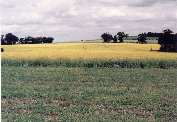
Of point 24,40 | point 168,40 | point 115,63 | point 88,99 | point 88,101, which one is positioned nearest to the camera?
point 88,101

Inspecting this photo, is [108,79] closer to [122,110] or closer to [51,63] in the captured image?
[122,110]

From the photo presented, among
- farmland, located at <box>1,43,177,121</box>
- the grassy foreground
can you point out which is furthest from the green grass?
the grassy foreground

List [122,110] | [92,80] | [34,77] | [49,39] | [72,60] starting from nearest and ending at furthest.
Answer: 1. [122,110]
2. [92,80]
3. [34,77]
4. [72,60]
5. [49,39]

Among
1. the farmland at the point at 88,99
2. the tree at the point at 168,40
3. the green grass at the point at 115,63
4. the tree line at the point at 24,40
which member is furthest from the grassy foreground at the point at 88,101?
the tree line at the point at 24,40

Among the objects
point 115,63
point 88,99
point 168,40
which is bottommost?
point 88,99

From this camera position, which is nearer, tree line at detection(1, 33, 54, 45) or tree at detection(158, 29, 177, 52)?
tree at detection(158, 29, 177, 52)

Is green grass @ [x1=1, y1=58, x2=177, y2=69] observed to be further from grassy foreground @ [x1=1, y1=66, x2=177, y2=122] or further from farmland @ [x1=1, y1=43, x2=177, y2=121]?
grassy foreground @ [x1=1, y1=66, x2=177, y2=122]

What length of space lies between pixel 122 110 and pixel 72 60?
11.4 metres

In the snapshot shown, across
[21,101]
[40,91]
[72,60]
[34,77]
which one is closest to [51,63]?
[72,60]

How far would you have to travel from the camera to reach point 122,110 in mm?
6516

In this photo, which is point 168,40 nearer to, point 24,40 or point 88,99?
point 88,99

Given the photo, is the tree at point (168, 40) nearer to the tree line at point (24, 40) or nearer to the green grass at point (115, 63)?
the green grass at point (115, 63)

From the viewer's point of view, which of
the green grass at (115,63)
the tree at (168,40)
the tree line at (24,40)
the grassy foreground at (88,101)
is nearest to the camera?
the grassy foreground at (88,101)

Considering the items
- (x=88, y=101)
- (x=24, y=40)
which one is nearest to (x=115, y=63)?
(x=88, y=101)
